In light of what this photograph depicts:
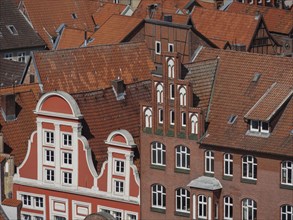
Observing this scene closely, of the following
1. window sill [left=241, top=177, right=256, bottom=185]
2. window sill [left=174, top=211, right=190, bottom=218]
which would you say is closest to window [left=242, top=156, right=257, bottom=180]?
window sill [left=241, top=177, right=256, bottom=185]

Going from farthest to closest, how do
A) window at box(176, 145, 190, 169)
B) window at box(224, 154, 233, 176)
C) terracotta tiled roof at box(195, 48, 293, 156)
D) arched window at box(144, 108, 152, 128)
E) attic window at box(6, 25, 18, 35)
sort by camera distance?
attic window at box(6, 25, 18, 35) < arched window at box(144, 108, 152, 128) < window at box(176, 145, 190, 169) < window at box(224, 154, 233, 176) < terracotta tiled roof at box(195, 48, 293, 156)

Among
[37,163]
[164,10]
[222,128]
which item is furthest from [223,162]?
[164,10]

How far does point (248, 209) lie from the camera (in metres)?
114

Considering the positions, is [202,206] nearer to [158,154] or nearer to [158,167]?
[158,167]

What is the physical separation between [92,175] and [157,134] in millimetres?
5157

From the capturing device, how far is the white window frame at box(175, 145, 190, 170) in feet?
381

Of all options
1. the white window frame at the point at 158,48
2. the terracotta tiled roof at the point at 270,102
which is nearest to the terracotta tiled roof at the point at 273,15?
the white window frame at the point at 158,48

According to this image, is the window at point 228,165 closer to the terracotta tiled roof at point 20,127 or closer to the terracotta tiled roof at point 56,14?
the terracotta tiled roof at point 20,127

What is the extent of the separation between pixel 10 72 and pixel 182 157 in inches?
1481

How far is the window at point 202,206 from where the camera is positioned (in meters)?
115

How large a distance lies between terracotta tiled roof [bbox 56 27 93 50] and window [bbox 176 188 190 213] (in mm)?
45708

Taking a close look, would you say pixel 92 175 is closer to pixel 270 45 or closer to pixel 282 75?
pixel 282 75

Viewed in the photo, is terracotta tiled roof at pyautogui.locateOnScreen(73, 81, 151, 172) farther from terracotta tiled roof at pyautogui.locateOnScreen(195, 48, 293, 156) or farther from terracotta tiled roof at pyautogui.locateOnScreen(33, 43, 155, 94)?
terracotta tiled roof at pyautogui.locateOnScreen(33, 43, 155, 94)

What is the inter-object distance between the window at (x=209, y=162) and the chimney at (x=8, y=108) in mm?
16596
